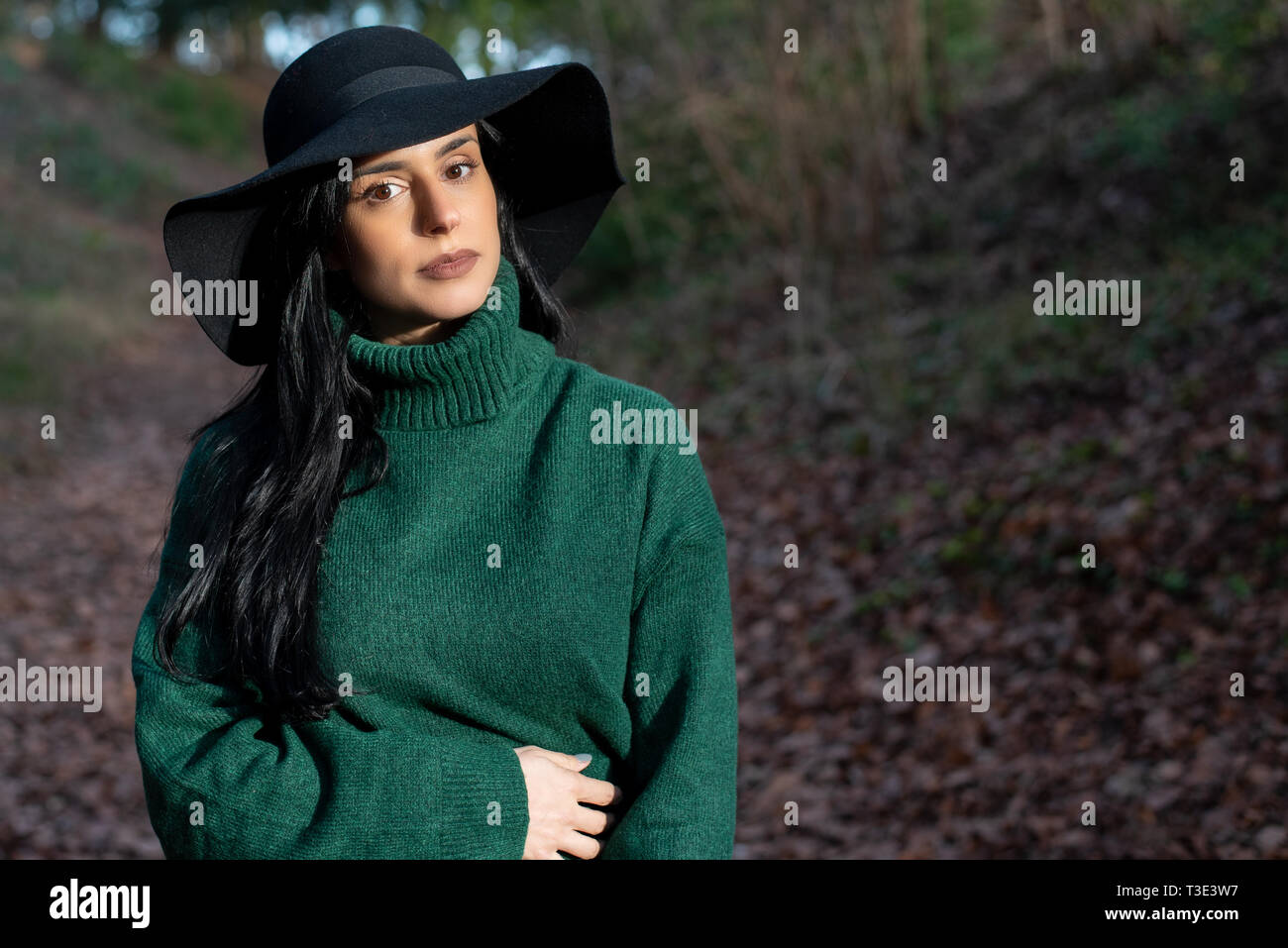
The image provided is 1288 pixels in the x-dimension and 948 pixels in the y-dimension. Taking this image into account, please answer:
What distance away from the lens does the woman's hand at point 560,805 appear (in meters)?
1.92

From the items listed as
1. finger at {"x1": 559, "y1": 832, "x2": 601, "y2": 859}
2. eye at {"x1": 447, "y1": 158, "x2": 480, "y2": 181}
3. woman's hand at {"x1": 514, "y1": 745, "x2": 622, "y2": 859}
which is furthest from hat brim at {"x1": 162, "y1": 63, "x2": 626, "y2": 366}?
finger at {"x1": 559, "y1": 832, "x2": 601, "y2": 859}

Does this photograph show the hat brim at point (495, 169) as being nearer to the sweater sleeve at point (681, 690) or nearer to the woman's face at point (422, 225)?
the woman's face at point (422, 225)

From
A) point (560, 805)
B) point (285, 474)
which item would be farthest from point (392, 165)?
point (560, 805)

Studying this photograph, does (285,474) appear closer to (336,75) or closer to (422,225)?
(422,225)

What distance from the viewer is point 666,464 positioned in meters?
2.04

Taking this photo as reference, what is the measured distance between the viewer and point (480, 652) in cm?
197

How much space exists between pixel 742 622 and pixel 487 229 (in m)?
5.03

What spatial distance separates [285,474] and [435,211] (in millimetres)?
568

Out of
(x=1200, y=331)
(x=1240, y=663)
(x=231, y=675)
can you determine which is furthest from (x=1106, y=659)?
(x=231, y=675)

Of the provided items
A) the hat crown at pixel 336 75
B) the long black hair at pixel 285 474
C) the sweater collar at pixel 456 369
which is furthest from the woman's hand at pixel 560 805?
the hat crown at pixel 336 75

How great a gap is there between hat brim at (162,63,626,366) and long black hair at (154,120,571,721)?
0.22 feet

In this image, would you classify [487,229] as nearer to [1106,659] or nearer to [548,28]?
[1106,659]

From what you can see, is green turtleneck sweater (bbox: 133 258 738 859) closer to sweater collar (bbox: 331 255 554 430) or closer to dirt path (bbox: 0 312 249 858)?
sweater collar (bbox: 331 255 554 430)
